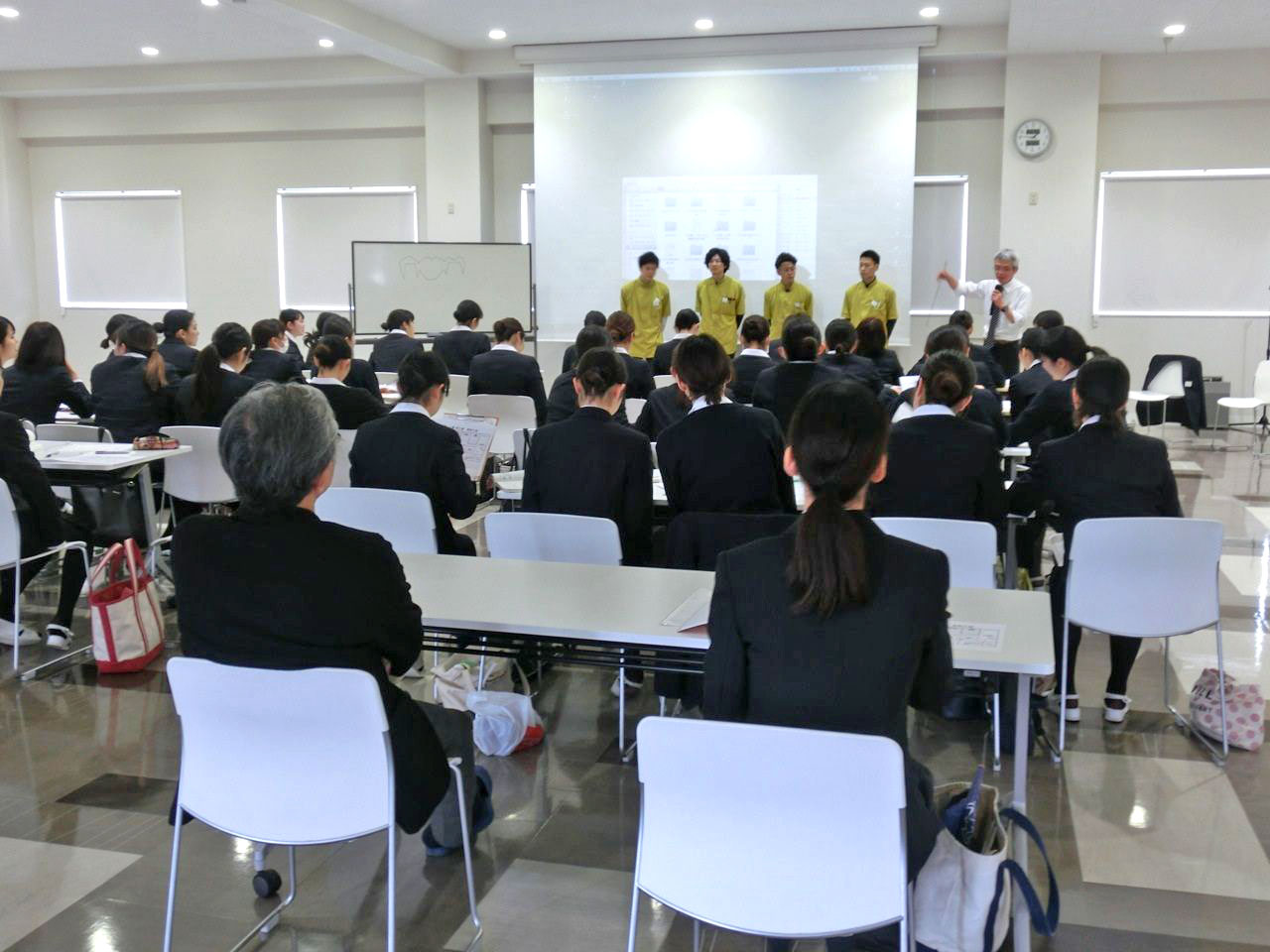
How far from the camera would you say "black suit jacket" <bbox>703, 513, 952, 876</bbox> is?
5.94ft

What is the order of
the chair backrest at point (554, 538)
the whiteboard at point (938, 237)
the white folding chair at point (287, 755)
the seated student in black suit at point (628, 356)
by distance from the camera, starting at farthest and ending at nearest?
the whiteboard at point (938, 237)
the seated student in black suit at point (628, 356)
the chair backrest at point (554, 538)
the white folding chair at point (287, 755)

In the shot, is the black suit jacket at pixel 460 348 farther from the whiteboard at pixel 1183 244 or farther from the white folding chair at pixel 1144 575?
the whiteboard at pixel 1183 244

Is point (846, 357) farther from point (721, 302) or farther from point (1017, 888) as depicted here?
point (721, 302)

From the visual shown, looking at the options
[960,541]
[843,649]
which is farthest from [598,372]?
[843,649]

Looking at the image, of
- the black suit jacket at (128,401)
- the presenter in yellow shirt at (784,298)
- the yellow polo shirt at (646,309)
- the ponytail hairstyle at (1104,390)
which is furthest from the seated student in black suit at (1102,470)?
the yellow polo shirt at (646,309)

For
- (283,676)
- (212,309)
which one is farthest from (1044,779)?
(212,309)

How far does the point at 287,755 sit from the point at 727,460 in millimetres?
1859

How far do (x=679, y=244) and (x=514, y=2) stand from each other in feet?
9.03

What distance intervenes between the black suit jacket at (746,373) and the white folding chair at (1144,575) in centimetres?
288

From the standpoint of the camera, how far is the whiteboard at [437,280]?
436 inches

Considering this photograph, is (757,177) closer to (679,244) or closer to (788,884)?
(679,244)

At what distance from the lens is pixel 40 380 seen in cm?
555

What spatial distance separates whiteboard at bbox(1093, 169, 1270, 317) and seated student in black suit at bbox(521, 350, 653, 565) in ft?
27.1

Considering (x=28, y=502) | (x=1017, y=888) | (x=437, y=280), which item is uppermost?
(x=437, y=280)
